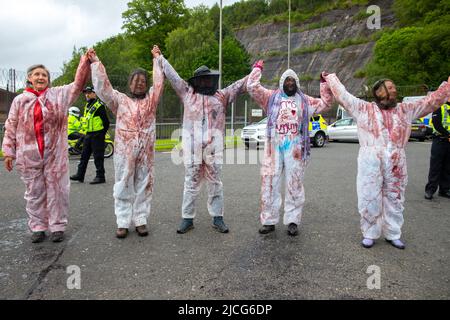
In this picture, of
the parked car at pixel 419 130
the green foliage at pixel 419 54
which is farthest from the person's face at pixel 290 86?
the green foliage at pixel 419 54

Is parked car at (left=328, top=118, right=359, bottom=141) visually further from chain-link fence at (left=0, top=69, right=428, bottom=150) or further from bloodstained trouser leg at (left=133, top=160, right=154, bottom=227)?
bloodstained trouser leg at (left=133, top=160, right=154, bottom=227)

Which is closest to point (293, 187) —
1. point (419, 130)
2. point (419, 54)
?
point (419, 130)

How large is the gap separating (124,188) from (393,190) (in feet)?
9.59

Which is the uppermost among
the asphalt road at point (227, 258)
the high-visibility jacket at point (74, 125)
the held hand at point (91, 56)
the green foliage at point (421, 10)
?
the green foliage at point (421, 10)

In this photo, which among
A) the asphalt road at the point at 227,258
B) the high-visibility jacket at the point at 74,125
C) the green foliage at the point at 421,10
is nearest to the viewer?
the asphalt road at the point at 227,258

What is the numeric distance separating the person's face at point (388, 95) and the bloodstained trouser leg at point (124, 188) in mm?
2810

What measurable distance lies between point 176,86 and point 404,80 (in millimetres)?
32440

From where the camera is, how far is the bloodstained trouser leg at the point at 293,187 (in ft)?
15.3

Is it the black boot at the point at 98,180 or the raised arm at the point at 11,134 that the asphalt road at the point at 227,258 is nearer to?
the raised arm at the point at 11,134

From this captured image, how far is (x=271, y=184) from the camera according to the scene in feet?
15.5

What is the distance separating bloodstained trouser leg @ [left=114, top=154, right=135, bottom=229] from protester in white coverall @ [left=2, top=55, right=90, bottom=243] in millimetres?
553

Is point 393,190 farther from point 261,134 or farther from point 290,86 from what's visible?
point 261,134

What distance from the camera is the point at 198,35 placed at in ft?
140

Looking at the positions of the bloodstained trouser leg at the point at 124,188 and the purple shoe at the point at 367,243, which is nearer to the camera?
the purple shoe at the point at 367,243
